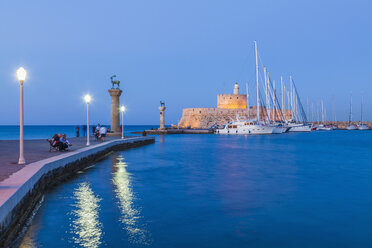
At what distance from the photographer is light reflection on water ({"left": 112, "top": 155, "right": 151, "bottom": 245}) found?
607 centimetres

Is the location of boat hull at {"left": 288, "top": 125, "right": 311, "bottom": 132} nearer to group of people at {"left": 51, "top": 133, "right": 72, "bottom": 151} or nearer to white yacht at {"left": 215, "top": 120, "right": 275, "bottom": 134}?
white yacht at {"left": 215, "top": 120, "right": 275, "bottom": 134}

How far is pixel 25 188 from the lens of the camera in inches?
268

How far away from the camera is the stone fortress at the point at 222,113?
79.1 m

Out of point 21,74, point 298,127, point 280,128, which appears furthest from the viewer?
point 298,127

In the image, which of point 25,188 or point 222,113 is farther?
point 222,113

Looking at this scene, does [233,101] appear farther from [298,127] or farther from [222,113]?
[298,127]

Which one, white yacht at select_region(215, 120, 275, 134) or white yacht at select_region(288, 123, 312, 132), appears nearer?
white yacht at select_region(215, 120, 275, 134)

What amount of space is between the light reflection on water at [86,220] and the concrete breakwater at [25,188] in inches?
35.2

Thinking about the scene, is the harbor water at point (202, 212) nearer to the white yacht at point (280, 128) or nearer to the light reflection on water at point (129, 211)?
the light reflection on water at point (129, 211)

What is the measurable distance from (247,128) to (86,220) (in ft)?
171

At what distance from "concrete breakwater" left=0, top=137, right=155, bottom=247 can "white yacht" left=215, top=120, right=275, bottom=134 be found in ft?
150

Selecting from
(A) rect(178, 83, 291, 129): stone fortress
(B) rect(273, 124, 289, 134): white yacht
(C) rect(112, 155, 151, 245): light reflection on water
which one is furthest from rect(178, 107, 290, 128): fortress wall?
(C) rect(112, 155, 151, 245): light reflection on water

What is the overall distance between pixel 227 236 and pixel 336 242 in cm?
184

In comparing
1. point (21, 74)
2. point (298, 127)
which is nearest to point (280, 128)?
point (298, 127)
